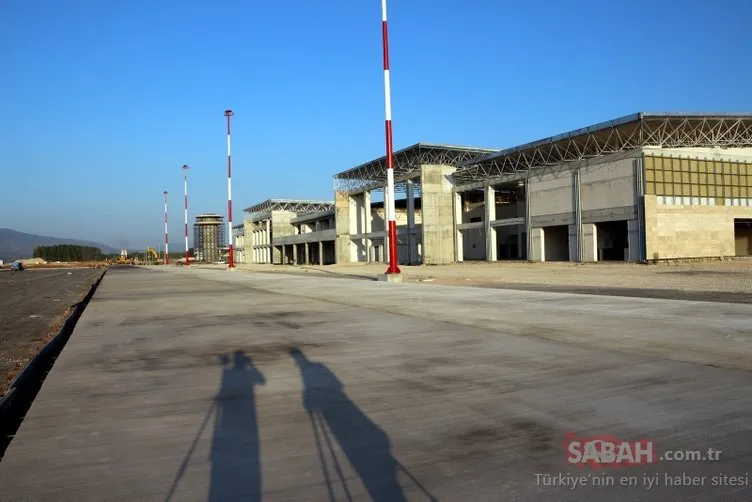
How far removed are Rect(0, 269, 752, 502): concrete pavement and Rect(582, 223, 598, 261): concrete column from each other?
40132mm

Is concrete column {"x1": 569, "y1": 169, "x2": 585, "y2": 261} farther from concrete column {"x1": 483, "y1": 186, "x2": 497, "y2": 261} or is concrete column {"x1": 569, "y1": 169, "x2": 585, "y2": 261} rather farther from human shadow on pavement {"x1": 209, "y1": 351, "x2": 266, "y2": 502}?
human shadow on pavement {"x1": 209, "y1": 351, "x2": 266, "y2": 502}

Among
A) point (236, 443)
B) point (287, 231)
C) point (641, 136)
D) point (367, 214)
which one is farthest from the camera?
point (287, 231)

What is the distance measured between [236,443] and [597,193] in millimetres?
48309

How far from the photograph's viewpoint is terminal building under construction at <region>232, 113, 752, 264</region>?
45.4 metres

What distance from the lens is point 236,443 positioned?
15.0ft

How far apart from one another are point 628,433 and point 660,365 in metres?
→ 2.82

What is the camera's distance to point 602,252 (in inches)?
2008

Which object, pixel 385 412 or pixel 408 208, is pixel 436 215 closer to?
pixel 408 208

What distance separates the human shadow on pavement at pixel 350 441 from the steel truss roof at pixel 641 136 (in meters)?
47.2

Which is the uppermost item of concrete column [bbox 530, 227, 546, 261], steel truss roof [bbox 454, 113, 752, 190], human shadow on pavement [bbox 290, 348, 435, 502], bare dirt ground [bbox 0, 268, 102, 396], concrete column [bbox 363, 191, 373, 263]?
steel truss roof [bbox 454, 113, 752, 190]

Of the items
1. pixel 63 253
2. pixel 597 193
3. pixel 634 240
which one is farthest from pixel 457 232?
pixel 63 253

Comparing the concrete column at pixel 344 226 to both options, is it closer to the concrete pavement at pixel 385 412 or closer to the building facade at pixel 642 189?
the building facade at pixel 642 189

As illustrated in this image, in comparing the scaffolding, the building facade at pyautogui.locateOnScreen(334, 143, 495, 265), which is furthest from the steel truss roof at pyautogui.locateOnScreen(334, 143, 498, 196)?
the scaffolding

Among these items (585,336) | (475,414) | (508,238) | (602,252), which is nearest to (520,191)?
(508,238)
